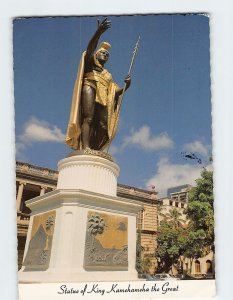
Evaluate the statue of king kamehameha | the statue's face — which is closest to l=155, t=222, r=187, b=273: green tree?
the statue of king kamehameha

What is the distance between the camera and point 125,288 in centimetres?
520

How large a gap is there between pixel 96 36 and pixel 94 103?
930 millimetres

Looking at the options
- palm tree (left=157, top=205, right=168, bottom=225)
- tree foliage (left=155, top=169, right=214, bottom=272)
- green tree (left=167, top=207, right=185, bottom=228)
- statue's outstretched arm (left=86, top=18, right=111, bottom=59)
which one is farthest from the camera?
green tree (left=167, top=207, right=185, bottom=228)

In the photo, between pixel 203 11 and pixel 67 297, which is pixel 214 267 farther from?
pixel 203 11

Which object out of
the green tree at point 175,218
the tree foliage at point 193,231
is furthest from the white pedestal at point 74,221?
the green tree at point 175,218

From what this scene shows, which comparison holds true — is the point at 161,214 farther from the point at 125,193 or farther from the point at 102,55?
the point at 102,55

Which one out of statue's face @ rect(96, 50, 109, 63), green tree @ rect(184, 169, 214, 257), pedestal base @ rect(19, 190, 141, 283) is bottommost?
pedestal base @ rect(19, 190, 141, 283)

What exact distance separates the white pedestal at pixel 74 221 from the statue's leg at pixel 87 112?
400 millimetres

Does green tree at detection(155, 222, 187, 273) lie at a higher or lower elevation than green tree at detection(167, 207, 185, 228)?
lower

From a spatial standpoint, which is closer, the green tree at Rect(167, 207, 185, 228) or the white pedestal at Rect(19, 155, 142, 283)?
the white pedestal at Rect(19, 155, 142, 283)

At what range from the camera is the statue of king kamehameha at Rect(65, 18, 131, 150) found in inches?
220

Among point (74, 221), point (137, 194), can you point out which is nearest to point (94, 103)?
point (74, 221)

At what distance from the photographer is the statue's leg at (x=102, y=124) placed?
5828 millimetres

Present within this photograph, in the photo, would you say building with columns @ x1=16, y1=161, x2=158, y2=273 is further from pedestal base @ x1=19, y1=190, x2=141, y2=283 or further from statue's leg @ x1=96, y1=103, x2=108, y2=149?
pedestal base @ x1=19, y1=190, x2=141, y2=283
